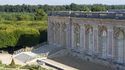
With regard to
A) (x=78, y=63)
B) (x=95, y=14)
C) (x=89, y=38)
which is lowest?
(x=78, y=63)

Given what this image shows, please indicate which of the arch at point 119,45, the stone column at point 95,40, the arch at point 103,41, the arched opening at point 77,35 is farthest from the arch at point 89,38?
the arch at point 119,45

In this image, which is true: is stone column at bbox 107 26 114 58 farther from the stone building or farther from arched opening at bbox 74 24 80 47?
arched opening at bbox 74 24 80 47

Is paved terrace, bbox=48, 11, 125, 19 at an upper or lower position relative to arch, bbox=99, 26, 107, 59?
upper

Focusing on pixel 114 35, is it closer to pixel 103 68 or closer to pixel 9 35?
pixel 103 68

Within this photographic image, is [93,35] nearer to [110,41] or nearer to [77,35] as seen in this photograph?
[110,41]

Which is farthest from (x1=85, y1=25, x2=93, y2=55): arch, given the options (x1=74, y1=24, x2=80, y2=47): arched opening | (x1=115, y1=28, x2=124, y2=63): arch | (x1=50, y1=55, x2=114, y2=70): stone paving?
(x1=115, y1=28, x2=124, y2=63): arch

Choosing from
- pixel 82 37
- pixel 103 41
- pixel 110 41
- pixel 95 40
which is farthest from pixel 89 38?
pixel 110 41

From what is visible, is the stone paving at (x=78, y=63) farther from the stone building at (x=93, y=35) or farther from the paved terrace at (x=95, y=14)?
the paved terrace at (x=95, y=14)

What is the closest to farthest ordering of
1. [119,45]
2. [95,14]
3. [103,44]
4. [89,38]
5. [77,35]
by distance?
1. [119,45]
2. [103,44]
3. [95,14]
4. [89,38]
5. [77,35]
